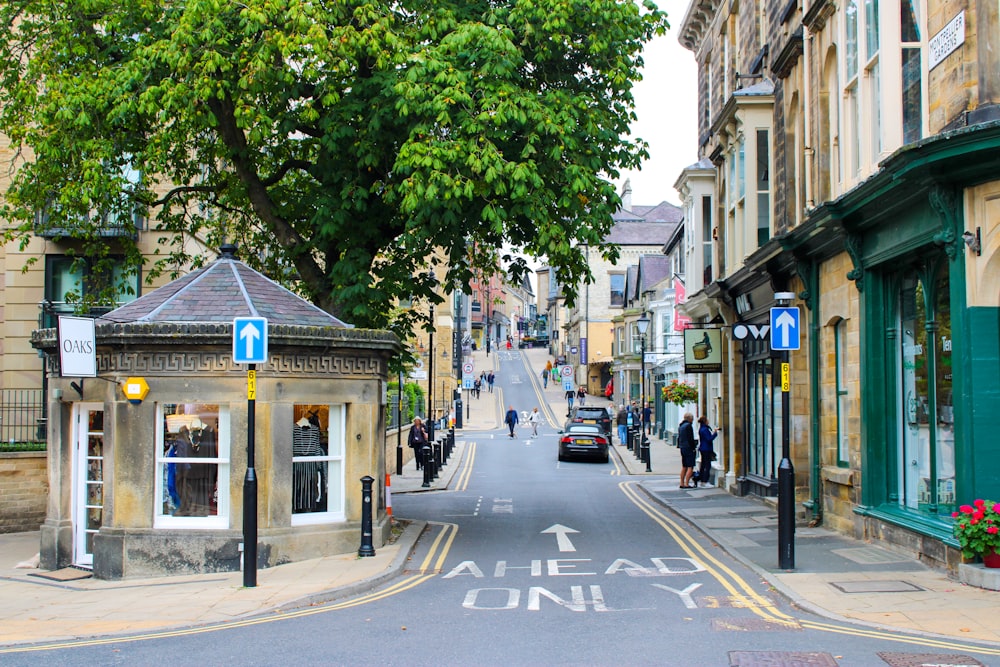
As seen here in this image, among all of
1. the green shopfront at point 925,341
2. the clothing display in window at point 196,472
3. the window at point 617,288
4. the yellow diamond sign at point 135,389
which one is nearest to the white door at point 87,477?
the yellow diamond sign at point 135,389

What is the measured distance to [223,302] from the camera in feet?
47.6

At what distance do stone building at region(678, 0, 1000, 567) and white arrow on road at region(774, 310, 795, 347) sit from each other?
5.26 ft

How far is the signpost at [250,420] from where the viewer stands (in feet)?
39.4

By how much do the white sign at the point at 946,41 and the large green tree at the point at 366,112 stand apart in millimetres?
5152

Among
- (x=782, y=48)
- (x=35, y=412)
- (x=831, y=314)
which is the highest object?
(x=782, y=48)

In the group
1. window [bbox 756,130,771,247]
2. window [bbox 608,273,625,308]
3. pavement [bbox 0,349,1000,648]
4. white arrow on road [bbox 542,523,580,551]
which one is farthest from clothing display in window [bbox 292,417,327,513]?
window [bbox 608,273,625,308]

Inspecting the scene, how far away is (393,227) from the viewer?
58.7 feet

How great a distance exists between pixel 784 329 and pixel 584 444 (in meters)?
24.2

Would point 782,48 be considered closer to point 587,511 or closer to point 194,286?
point 587,511

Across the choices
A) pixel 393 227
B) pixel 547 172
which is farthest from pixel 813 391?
pixel 393 227

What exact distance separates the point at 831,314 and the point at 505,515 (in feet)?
25.8

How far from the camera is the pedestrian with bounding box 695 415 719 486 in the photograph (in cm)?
2553

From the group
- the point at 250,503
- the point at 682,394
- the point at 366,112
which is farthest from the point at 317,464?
the point at 682,394

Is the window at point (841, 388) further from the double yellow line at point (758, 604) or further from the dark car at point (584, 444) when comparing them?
the dark car at point (584, 444)
